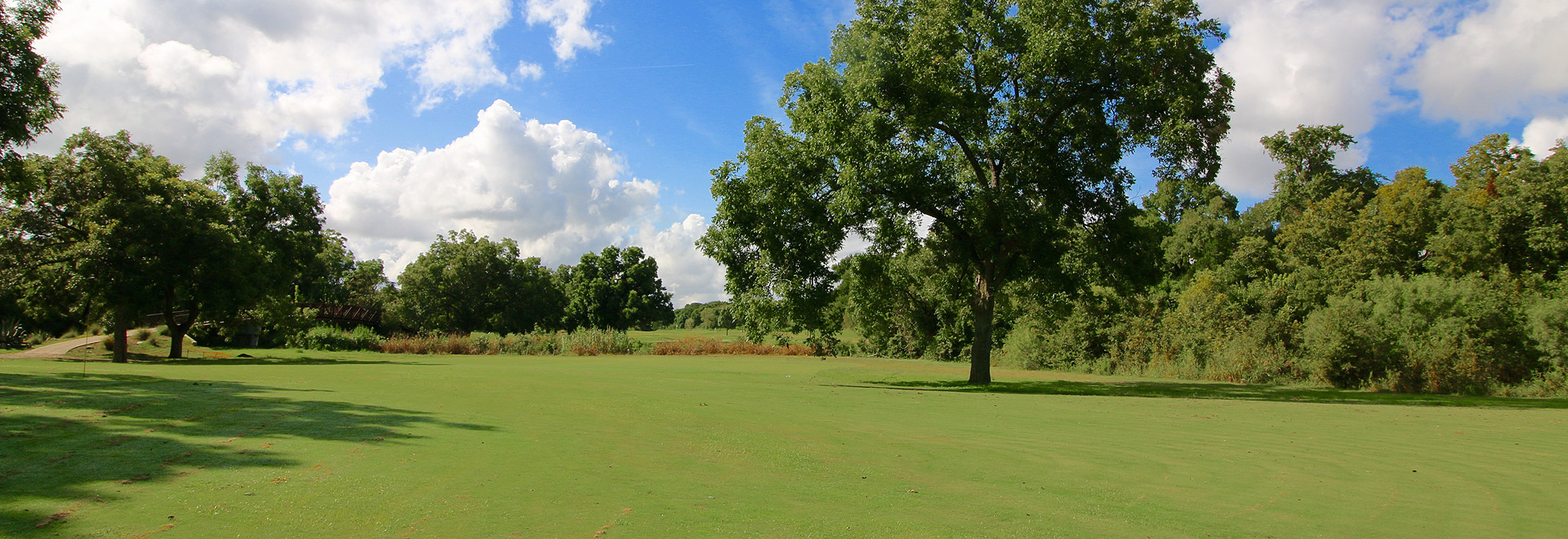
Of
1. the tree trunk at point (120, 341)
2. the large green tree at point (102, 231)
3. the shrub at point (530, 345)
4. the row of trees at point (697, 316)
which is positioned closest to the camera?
the large green tree at point (102, 231)

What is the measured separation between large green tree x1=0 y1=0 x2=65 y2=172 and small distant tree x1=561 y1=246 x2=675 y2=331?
5812 centimetres

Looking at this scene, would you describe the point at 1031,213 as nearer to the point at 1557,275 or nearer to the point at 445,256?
the point at 1557,275

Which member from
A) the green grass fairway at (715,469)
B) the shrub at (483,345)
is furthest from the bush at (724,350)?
the green grass fairway at (715,469)

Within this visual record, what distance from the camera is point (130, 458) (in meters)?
6.04

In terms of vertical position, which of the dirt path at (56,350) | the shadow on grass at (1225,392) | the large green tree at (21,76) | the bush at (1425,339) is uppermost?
the large green tree at (21,76)

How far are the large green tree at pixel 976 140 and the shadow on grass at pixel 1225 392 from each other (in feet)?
6.20

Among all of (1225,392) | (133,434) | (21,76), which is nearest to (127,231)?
(21,76)

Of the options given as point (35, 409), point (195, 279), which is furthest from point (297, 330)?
point (35, 409)

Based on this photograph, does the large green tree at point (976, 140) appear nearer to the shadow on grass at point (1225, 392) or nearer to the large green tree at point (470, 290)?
the shadow on grass at point (1225, 392)

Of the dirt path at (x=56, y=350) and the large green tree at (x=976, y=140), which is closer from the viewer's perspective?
the large green tree at (x=976, y=140)

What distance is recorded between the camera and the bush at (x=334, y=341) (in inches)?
1635

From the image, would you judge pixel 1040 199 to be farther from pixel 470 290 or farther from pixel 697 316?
pixel 697 316

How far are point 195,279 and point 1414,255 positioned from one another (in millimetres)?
46315

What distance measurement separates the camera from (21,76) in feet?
58.6
